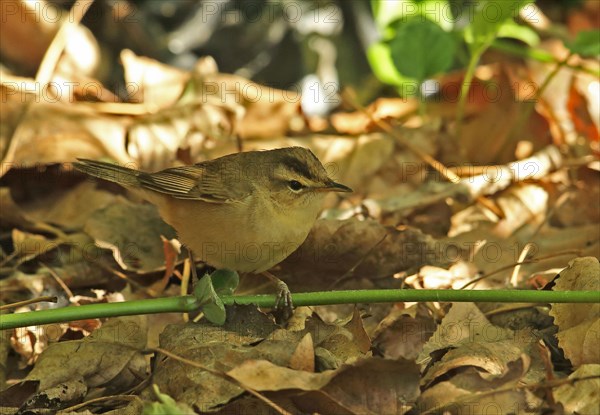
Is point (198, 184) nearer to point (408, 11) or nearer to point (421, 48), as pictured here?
point (421, 48)

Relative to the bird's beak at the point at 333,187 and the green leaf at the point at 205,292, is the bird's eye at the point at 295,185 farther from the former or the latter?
the green leaf at the point at 205,292

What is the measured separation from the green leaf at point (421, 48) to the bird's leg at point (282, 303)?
227 centimetres

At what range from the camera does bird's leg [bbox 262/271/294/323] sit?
4056mm

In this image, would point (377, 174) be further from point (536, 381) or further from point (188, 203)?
point (536, 381)

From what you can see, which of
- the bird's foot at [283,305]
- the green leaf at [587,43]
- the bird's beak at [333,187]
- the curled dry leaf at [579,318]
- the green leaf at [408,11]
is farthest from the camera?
the green leaf at [408,11]

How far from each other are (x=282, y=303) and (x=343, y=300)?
521 mm

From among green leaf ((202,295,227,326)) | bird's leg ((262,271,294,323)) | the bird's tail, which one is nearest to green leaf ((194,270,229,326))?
green leaf ((202,295,227,326))

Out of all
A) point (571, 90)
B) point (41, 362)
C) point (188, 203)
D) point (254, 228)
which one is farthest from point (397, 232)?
point (571, 90)

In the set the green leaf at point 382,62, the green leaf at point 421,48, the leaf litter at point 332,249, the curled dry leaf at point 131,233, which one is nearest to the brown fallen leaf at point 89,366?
the leaf litter at point 332,249

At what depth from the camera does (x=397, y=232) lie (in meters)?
4.86

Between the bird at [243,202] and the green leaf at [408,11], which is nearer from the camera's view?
the bird at [243,202]

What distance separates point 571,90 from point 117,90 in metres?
4.01

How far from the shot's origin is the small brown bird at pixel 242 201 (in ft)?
15.2

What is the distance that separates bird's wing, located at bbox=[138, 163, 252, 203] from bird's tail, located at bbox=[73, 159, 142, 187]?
0.22 ft
